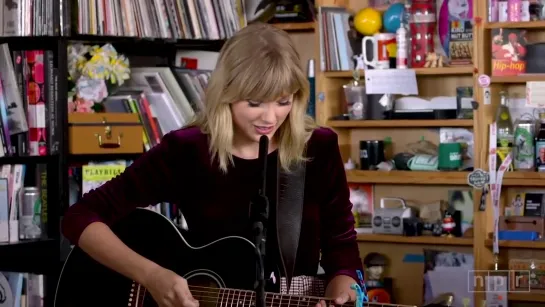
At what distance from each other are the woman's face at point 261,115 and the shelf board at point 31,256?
5.25 feet

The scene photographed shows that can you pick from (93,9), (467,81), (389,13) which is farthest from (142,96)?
(467,81)

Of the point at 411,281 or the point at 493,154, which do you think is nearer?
the point at 493,154

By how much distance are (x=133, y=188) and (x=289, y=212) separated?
1.16 feet

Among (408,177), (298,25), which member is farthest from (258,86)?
(298,25)

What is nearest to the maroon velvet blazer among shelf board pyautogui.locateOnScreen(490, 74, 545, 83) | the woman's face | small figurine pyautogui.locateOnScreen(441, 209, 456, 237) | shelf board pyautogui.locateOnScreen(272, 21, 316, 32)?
the woman's face

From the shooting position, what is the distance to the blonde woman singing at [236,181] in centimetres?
206

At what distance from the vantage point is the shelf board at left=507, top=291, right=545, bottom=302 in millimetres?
4004

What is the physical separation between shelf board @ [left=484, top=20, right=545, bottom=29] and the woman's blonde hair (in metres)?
2.02

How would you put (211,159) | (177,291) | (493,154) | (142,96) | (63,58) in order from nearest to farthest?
(177,291) < (211,159) < (63,58) < (142,96) < (493,154)

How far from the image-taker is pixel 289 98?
205 cm

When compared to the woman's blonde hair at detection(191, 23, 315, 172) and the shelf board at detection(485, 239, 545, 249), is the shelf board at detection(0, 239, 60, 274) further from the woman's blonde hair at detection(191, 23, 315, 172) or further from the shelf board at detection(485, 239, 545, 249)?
the shelf board at detection(485, 239, 545, 249)

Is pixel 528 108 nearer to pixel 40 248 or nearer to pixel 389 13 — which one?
pixel 389 13

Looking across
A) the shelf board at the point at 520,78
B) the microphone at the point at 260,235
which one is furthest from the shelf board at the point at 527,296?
the microphone at the point at 260,235

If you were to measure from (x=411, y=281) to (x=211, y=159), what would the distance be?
2465mm
